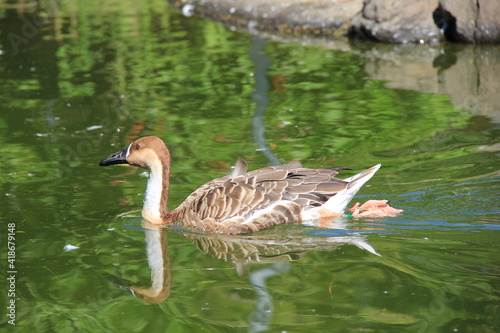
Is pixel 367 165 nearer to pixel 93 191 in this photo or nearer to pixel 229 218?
pixel 229 218

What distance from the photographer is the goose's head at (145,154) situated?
760cm

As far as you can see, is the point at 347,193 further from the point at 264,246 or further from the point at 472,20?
the point at 472,20

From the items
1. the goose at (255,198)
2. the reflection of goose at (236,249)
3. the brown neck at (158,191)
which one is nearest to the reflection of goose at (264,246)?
the reflection of goose at (236,249)

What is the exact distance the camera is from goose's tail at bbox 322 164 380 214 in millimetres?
7414

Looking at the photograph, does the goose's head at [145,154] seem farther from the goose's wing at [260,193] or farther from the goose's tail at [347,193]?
the goose's tail at [347,193]

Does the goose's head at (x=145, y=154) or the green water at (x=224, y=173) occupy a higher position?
the goose's head at (x=145, y=154)

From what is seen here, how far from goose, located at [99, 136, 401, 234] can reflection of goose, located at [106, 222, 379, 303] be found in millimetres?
171

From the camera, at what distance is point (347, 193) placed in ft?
24.5

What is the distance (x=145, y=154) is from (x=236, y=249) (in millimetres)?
1475

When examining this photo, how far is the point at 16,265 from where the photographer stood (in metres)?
6.57

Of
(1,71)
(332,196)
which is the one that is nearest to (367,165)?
(332,196)

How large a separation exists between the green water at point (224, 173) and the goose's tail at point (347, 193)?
252 millimetres

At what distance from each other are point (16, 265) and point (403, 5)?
1085 cm

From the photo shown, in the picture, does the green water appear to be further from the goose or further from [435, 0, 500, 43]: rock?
[435, 0, 500, 43]: rock
